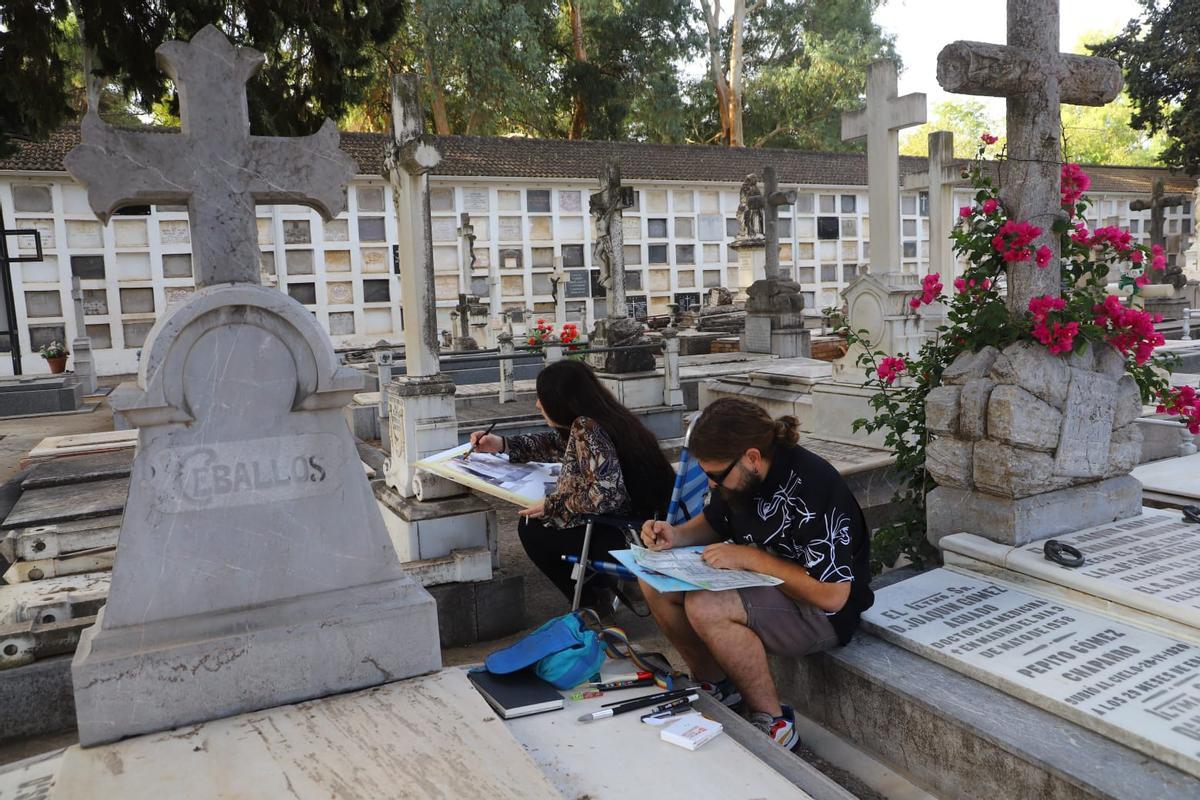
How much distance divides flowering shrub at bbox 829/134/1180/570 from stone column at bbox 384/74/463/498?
7.46 feet

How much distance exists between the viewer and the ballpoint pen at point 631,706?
7.70ft

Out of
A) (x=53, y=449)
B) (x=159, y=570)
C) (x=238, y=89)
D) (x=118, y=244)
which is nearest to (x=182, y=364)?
(x=159, y=570)

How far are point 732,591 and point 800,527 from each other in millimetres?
268

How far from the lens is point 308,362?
2.40 metres

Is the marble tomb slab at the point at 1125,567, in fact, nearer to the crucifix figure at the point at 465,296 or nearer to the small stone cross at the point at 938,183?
the small stone cross at the point at 938,183

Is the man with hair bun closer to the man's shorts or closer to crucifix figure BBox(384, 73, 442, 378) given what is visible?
the man's shorts

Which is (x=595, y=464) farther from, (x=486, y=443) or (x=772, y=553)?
(x=772, y=553)

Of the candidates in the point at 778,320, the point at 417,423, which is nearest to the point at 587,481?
the point at 417,423

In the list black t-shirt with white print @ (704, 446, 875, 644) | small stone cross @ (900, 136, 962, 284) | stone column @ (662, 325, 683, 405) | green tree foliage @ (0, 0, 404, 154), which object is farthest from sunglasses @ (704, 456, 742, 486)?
small stone cross @ (900, 136, 962, 284)

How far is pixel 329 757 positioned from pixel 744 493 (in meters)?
1.32

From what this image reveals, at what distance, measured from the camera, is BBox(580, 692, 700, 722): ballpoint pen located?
92.4 inches

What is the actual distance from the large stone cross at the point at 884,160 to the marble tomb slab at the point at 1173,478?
234 centimetres

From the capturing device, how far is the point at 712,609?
2.49 m

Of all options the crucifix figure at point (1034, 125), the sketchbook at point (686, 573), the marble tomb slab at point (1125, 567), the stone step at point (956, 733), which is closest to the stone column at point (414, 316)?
the sketchbook at point (686, 573)
